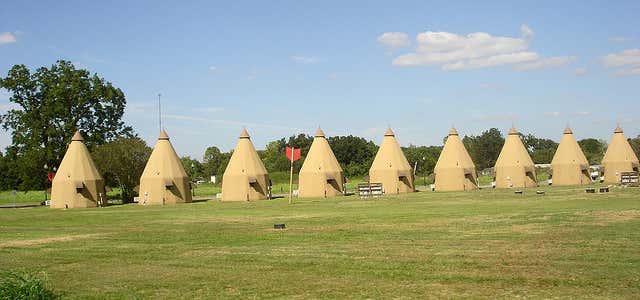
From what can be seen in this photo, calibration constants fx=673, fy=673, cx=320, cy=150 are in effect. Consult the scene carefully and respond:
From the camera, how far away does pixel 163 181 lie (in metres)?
45.2

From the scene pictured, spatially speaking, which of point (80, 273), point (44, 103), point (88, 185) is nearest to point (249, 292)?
point (80, 273)

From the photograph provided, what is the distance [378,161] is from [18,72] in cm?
2811

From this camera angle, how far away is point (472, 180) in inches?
2025

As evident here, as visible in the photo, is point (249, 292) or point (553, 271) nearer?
point (249, 292)

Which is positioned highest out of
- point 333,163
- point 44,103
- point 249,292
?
point 44,103

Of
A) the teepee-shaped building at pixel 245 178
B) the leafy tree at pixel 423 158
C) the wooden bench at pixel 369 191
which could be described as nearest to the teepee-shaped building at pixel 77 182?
the teepee-shaped building at pixel 245 178

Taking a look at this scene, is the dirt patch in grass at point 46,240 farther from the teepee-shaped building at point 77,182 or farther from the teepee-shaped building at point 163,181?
the teepee-shaped building at point 77,182

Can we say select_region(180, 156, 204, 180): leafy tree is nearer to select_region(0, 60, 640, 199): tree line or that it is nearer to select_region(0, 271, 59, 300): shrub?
select_region(0, 60, 640, 199): tree line

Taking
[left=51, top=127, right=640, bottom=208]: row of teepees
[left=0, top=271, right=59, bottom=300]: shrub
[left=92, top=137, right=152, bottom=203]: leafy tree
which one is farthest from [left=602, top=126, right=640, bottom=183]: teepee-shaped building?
[left=0, top=271, right=59, bottom=300]: shrub

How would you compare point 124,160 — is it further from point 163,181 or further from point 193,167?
point 193,167

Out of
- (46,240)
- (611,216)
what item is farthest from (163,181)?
(611,216)

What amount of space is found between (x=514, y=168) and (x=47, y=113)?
117 ft

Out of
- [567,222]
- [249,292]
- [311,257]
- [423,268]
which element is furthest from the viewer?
[567,222]

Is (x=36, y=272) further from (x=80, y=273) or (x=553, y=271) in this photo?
(x=553, y=271)
